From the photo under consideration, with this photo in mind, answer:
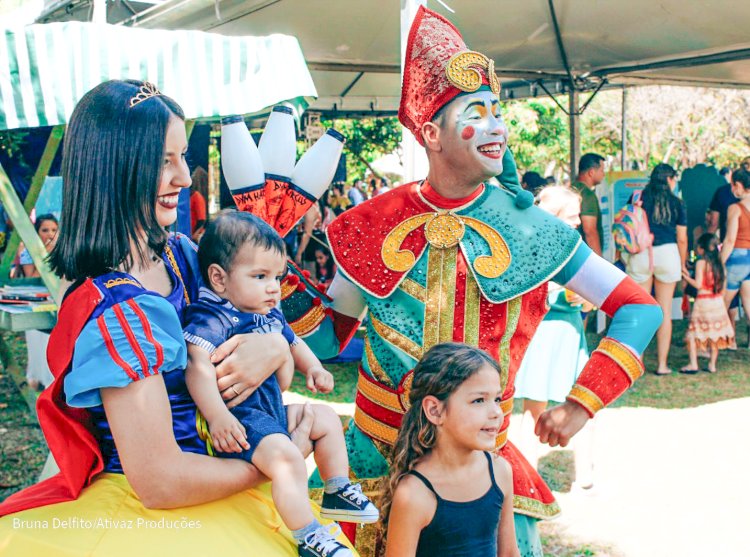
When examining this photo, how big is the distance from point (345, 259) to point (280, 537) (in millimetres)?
1001

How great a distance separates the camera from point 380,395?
2.36 m

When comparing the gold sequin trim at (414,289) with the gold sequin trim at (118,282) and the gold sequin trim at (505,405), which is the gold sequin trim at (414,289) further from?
the gold sequin trim at (118,282)

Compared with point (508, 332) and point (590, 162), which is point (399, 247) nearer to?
point (508, 332)

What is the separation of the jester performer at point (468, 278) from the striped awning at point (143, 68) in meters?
1.68

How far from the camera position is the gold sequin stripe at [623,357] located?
2.26 m

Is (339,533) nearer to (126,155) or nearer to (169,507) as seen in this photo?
(169,507)

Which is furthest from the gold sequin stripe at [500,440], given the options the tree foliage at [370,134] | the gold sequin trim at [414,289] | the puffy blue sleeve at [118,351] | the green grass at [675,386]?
the tree foliage at [370,134]

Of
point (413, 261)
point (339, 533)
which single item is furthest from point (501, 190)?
point (339, 533)

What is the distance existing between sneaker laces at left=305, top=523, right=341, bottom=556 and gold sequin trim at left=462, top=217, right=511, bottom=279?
3.09 feet

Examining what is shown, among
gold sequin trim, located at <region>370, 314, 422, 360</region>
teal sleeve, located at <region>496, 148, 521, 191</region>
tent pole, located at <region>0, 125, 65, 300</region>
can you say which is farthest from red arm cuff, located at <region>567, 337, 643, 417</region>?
tent pole, located at <region>0, 125, 65, 300</region>

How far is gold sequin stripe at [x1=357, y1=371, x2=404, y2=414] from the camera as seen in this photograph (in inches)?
91.4

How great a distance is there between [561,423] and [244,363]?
0.95 meters

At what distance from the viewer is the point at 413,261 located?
92.7 inches

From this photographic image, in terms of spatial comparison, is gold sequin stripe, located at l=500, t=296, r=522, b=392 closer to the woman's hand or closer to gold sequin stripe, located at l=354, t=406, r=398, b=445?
gold sequin stripe, located at l=354, t=406, r=398, b=445
